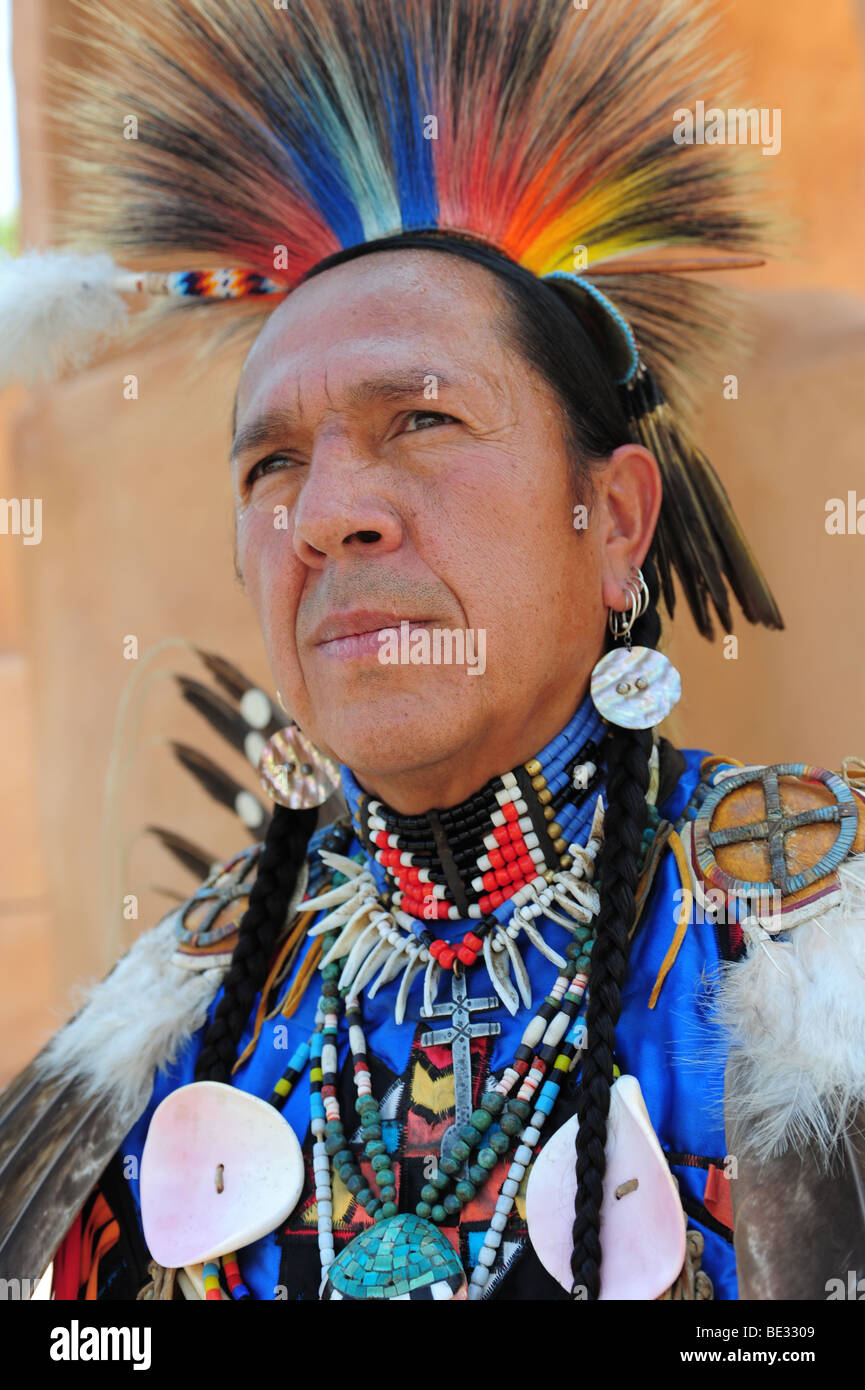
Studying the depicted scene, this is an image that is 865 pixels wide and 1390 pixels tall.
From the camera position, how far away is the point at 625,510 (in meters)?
2.03

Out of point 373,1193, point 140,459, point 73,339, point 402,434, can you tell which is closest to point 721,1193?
point 373,1193

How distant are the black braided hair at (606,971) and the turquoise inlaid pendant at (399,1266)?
185 mm

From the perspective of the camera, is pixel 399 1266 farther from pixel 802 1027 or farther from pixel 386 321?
pixel 386 321

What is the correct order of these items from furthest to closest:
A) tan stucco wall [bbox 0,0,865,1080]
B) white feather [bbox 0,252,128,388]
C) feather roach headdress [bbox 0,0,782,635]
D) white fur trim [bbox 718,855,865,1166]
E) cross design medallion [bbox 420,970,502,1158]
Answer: tan stucco wall [bbox 0,0,865,1080]
white feather [bbox 0,252,128,388]
feather roach headdress [bbox 0,0,782,635]
cross design medallion [bbox 420,970,502,1158]
white fur trim [bbox 718,855,865,1166]

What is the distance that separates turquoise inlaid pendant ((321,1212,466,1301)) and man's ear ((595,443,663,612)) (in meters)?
0.92

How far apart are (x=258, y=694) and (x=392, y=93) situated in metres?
1.63

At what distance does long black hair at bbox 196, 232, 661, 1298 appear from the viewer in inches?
62.3

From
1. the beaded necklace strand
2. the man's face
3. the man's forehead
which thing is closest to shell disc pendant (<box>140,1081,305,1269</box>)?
the beaded necklace strand

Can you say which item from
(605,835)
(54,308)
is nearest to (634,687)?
(605,835)

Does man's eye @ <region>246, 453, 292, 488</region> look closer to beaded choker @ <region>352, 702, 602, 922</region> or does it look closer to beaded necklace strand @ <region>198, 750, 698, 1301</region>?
beaded choker @ <region>352, 702, 602, 922</region>

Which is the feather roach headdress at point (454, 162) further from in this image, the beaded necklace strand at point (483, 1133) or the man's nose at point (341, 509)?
the beaded necklace strand at point (483, 1133)

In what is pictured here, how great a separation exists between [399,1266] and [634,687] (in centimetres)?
83

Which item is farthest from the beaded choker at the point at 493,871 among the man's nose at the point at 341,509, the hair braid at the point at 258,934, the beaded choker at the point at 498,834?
the man's nose at the point at 341,509

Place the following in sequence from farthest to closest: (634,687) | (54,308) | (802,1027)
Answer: (54,308) < (634,687) < (802,1027)
